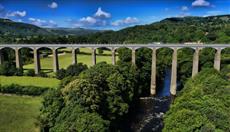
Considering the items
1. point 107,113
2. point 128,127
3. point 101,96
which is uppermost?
point 101,96

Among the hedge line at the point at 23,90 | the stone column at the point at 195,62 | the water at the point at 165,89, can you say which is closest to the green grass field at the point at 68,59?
the water at the point at 165,89

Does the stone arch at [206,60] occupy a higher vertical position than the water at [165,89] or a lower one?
higher

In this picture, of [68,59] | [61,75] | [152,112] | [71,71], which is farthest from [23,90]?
[68,59]

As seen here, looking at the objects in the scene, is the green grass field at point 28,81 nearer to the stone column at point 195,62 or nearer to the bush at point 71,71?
the bush at point 71,71

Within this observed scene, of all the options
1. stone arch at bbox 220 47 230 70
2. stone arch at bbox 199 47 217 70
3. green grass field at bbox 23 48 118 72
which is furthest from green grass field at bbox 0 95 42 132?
stone arch at bbox 220 47 230 70

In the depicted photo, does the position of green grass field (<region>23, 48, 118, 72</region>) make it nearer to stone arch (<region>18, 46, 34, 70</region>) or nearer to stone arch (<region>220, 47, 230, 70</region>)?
stone arch (<region>18, 46, 34, 70</region>)

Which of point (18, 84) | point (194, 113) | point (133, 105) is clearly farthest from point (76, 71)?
point (194, 113)

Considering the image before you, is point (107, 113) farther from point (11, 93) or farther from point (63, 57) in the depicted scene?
point (63, 57)
